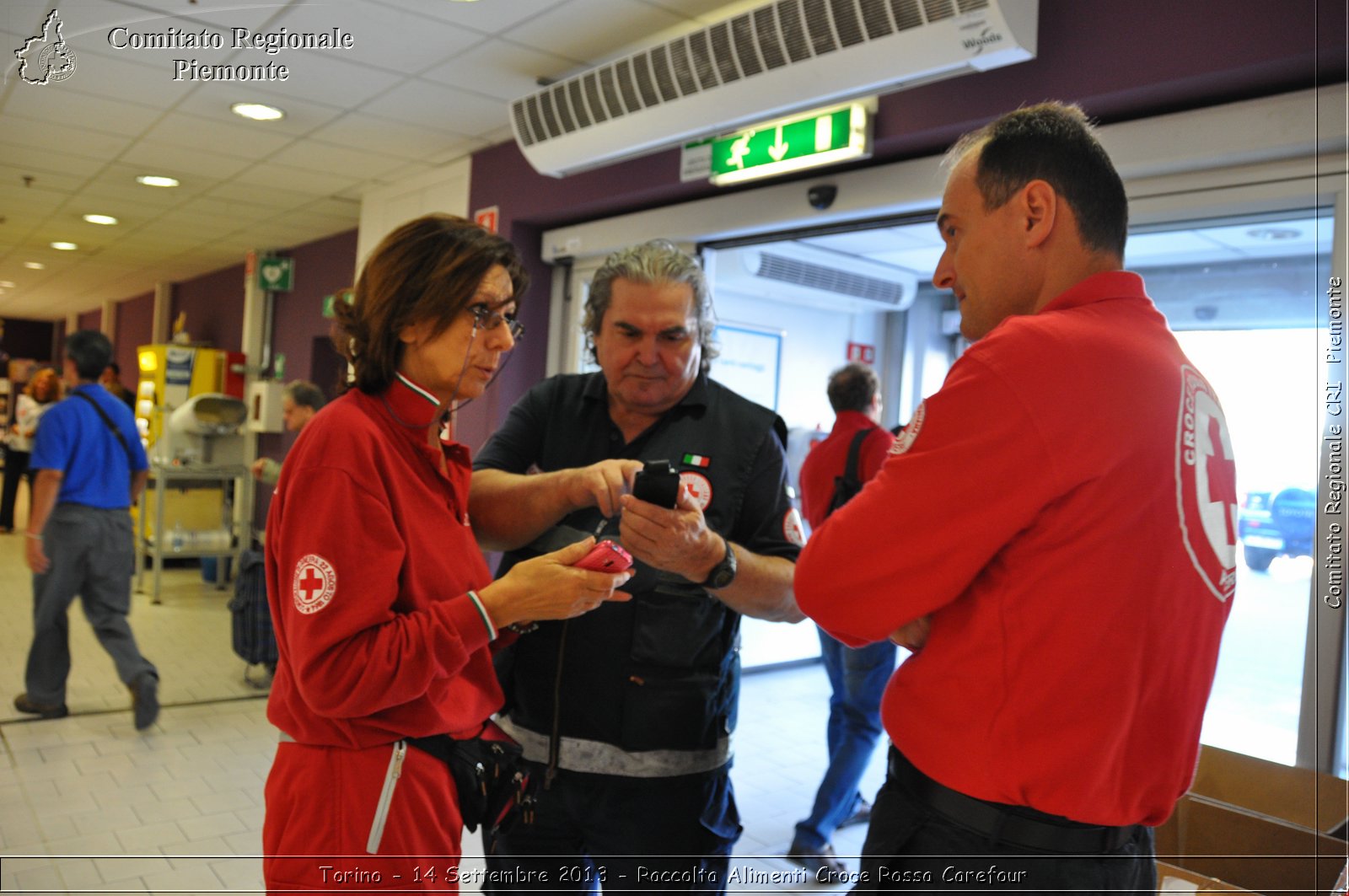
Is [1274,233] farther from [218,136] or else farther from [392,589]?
[218,136]

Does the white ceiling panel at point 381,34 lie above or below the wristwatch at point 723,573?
above

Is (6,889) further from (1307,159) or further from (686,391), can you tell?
(1307,159)

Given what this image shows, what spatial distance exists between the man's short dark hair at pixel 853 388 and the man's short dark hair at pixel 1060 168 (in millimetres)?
2900

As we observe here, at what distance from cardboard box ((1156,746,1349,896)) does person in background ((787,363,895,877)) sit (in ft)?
3.66

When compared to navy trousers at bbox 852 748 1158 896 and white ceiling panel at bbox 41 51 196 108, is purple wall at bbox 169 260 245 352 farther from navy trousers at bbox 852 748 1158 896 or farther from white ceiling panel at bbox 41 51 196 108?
→ navy trousers at bbox 852 748 1158 896

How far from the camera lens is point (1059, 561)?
39.6 inches

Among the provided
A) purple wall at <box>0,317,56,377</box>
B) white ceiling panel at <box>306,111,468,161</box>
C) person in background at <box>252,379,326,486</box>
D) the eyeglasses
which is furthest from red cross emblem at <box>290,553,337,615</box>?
purple wall at <box>0,317,56,377</box>

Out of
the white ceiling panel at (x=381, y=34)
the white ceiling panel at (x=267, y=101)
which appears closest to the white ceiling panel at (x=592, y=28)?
the white ceiling panel at (x=267, y=101)

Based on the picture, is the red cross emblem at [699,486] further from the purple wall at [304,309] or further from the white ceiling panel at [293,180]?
the purple wall at [304,309]

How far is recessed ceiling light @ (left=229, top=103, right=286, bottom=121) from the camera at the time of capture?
177 inches

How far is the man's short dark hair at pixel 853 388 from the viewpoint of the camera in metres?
4.07

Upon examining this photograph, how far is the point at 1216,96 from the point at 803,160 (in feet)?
4.45

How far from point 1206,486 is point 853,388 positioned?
304 centimetres

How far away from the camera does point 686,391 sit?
1.77 m
